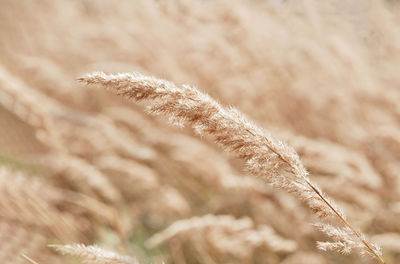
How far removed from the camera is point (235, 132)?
52 cm

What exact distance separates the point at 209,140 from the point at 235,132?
62.7 inches

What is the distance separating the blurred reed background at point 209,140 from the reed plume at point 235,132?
57 centimetres

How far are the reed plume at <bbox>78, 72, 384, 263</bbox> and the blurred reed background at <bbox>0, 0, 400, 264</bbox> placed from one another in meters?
0.57

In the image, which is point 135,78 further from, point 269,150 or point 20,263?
point 20,263

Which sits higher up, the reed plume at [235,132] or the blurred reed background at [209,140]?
the blurred reed background at [209,140]

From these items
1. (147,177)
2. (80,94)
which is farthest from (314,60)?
(80,94)

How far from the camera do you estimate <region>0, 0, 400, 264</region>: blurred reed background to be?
133 cm

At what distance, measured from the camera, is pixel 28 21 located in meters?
3.23

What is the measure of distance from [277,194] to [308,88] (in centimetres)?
78

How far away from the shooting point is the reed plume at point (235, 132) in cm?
51

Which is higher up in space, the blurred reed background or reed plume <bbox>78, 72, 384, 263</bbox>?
the blurred reed background

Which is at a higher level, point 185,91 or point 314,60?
point 314,60

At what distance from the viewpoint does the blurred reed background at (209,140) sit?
1.33m

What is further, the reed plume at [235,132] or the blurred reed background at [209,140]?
the blurred reed background at [209,140]
